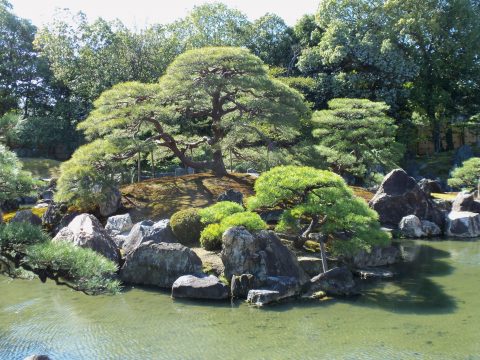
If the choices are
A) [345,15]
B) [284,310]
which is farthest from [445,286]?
[345,15]

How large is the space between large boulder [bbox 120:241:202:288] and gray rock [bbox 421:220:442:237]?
30.6 feet

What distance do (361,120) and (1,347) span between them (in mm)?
15312

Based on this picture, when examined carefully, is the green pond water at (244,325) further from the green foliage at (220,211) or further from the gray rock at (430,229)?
the gray rock at (430,229)

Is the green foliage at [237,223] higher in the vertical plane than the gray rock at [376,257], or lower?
higher

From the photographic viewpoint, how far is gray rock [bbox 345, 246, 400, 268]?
1168 cm

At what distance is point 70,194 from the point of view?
14047 millimetres

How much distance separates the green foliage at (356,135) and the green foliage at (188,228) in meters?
7.92

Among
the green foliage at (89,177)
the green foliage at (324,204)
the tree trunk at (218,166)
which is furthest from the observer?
the tree trunk at (218,166)

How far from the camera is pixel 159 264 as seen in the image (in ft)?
34.0

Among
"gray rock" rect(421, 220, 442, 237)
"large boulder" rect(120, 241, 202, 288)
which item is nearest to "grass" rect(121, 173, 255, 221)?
"large boulder" rect(120, 241, 202, 288)

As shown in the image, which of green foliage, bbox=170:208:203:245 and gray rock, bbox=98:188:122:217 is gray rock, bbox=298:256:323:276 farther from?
gray rock, bbox=98:188:122:217

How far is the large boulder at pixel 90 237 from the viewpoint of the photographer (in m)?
10.7

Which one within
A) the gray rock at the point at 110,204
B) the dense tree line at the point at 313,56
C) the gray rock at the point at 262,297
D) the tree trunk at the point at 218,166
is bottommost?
the gray rock at the point at 262,297

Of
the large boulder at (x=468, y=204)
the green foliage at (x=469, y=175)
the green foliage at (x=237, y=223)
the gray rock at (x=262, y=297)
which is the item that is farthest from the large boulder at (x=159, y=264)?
the green foliage at (x=469, y=175)
